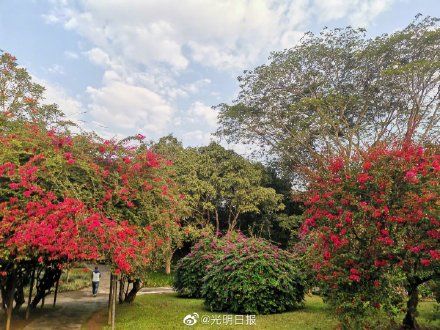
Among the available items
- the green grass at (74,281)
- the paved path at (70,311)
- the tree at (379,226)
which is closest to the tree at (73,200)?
the paved path at (70,311)

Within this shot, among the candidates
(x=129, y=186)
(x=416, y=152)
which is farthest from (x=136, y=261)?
(x=416, y=152)

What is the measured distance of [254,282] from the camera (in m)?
12.4

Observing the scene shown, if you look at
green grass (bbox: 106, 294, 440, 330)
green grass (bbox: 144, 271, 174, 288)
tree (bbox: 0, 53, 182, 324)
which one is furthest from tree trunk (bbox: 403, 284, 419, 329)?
green grass (bbox: 144, 271, 174, 288)

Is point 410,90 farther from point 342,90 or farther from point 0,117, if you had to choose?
point 0,117

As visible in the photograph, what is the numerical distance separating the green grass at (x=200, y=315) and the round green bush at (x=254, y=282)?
0.40 metres

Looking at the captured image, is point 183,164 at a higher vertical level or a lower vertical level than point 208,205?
higher

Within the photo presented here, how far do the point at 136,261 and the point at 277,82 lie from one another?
18.7 metres

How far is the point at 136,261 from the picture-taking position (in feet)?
33.6

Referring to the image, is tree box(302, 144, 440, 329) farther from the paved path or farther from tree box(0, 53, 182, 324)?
the paved path

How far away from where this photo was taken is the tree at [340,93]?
22625mm

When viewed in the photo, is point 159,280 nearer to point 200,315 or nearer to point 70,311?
point 70,311

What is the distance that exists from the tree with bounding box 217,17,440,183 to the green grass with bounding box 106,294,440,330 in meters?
11.1

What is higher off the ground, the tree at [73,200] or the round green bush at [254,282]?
the tree at [73,200]

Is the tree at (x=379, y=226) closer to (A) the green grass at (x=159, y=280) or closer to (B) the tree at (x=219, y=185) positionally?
(A) the green grass at (x=159, y=280)
